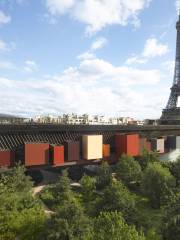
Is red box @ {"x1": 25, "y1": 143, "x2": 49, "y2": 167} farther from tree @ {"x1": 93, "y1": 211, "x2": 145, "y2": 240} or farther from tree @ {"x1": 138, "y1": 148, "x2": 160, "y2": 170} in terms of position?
tree @ {"x1": 93, "y1": 211, "x2": 145, "y2": 240}

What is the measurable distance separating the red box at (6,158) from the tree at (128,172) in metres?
18.0

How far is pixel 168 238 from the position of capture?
27031 mm

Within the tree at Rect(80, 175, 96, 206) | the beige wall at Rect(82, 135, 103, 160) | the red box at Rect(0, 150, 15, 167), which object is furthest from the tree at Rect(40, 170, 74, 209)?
the beige wall at Rect(82, 135, 103, 160)

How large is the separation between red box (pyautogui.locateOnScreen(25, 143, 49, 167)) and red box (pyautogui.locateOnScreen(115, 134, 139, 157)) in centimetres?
1740

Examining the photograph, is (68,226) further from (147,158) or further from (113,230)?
(147,158)

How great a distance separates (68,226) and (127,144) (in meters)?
38.1

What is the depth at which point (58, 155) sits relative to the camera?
2053 inches

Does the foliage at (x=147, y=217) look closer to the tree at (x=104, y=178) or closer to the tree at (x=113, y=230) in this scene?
the tree at (x=113, y=230)

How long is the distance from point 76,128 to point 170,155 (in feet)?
98.8

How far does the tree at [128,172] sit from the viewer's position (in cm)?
5016

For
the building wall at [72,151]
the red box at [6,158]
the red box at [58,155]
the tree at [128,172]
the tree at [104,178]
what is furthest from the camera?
the building wall at [72,151]

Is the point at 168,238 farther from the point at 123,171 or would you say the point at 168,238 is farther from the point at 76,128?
the point at 76,128

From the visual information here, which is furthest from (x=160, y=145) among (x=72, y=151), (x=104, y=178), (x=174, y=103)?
(x=174, y=103)

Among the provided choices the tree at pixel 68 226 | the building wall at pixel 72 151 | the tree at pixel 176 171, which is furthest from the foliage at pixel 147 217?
the building wall at pixel 72 151
